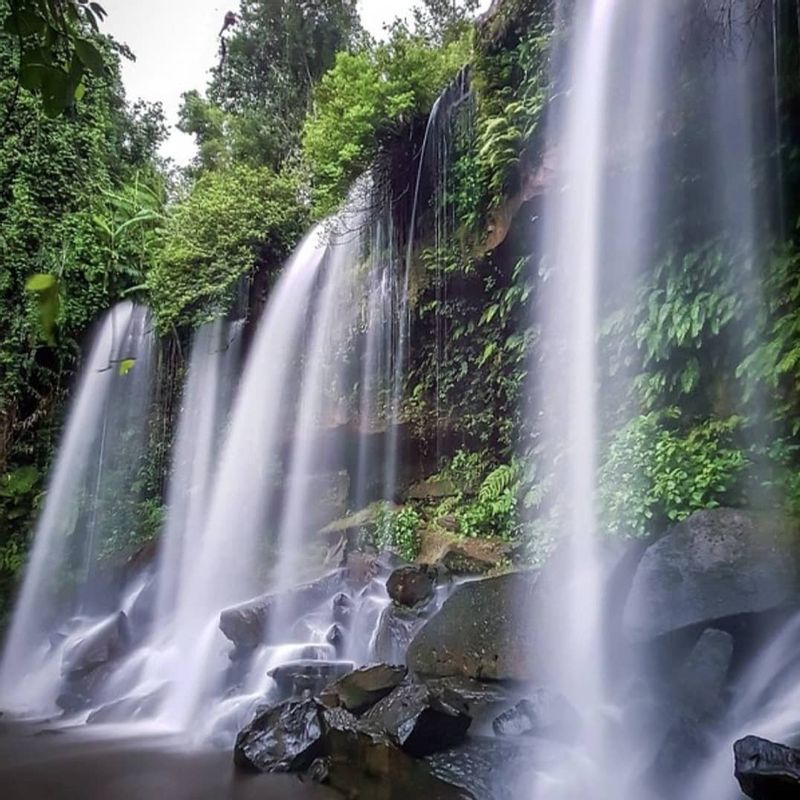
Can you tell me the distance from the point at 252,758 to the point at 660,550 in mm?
3376

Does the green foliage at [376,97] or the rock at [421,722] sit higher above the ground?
the green foliage at [376,97]

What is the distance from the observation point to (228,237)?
424 inches

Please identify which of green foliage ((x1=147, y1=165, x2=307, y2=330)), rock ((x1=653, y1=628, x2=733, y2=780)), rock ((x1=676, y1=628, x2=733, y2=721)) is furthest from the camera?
green foliage ((x1=147, y1=165, x2=307, y2=330))

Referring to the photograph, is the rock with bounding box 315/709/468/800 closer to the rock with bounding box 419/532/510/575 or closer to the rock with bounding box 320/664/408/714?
the rock with bounding box 320/664/408/714

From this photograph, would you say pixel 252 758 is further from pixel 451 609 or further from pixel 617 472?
pixel 617 472

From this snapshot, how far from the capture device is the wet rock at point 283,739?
4375 millimetres

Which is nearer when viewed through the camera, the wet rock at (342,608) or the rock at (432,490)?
the wet rock at (342,608)

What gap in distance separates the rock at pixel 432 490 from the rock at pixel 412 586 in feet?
6.99

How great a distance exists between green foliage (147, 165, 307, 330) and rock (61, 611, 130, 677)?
5.13 metres

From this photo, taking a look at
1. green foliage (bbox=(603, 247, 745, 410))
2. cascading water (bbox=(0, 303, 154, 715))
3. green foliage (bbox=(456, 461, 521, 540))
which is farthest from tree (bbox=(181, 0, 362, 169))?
green foliage (bbox=(603, 247, 745, 410))

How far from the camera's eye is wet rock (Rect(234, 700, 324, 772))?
438cm

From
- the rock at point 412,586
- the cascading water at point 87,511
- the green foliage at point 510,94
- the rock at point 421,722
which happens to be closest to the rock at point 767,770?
the rock at point 421,722

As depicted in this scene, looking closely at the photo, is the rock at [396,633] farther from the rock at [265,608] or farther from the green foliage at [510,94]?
the green foliage at [510,94]

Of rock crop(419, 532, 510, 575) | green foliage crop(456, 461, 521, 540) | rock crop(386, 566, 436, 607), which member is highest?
green foliage crop(456, 461, 521, 540)
